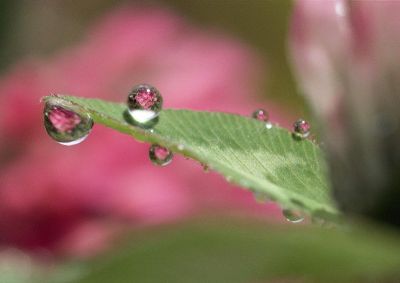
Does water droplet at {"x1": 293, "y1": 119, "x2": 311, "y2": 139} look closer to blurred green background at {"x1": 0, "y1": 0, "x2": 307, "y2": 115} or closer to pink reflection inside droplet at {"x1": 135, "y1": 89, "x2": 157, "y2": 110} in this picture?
pink reflection inside droplet at {"x1": 135, "y1": 89, "x2": 157, "y2": 110}

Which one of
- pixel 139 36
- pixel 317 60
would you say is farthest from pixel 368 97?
pixel 139 36

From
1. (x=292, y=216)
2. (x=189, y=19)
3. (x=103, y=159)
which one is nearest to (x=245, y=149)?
(x=292, y=216)

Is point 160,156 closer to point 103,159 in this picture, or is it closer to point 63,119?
point 63,119

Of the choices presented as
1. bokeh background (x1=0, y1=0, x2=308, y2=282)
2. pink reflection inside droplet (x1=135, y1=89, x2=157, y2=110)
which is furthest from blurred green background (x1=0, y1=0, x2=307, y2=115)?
pink reflection inside droplet (x1=135, y1=89, x2=157, y2=110)

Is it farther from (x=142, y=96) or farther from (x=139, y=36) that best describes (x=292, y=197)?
(x=139, y=36)

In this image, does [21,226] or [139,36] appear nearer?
[21,226]

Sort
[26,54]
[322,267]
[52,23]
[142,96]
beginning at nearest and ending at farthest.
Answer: [322,267] → [142,96] → [26,54] → [52,23]
